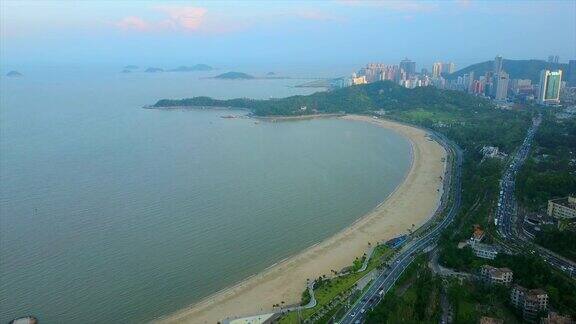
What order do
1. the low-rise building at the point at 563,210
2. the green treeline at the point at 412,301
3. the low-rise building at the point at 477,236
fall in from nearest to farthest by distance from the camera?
the green treeline at the point at 412,301 → the low-rise building at the point at 477,236 → the low-rise building at the point at 563,210

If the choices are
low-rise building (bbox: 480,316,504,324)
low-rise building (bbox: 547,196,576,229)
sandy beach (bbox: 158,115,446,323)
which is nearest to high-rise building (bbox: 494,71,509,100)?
sandy beach (bbox: 158,115,446,323)

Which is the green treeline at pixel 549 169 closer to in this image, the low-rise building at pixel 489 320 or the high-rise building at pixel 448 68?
the low-rise building at pixel 489 320

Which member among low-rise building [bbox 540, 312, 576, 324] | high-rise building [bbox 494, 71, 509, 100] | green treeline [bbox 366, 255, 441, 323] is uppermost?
high-rise building [bbox 494, 71, 509, 100]

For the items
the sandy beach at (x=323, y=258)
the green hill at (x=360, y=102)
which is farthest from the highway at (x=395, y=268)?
the green hill at (x=360, y=102)

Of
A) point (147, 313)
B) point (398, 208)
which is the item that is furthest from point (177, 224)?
point (398, 208)

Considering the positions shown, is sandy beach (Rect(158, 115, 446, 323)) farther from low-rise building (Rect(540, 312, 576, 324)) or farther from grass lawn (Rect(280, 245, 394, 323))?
low-rise building (Rect(540, 312, 576, 324))

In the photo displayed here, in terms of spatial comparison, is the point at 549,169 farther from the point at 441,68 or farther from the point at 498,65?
the point at 441,68

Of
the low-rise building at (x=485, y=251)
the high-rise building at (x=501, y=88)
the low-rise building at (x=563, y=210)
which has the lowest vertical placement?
the low-rise building at (x=485, y=251)
